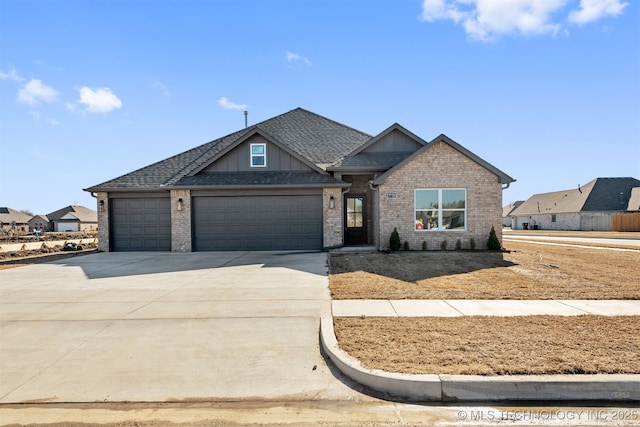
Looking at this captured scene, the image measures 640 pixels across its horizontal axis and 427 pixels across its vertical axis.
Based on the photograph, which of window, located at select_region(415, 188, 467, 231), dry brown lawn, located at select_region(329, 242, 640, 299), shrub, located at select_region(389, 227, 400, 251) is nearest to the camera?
dry brown lawn, located at select_region(329, 242, 640, 299)

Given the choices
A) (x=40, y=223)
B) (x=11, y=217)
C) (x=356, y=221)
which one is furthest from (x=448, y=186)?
(x=11, y=217)

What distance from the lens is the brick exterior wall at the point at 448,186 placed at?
12.9m

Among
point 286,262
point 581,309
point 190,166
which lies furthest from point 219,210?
point 581,309

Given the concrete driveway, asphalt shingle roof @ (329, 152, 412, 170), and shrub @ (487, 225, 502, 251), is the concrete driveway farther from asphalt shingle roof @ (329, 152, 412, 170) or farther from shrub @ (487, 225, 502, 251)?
shrub @ (487, 225, 502, 251)

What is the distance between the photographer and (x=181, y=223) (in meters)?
14.4

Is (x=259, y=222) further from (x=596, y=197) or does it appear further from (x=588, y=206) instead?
(x=596, y=197)

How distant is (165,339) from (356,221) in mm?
11972

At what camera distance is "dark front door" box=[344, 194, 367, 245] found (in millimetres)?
15750

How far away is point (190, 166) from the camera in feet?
54.1

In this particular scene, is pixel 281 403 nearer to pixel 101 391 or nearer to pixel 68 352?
pixel 101 391

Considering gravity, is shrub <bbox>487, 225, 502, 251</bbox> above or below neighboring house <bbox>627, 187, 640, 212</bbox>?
below

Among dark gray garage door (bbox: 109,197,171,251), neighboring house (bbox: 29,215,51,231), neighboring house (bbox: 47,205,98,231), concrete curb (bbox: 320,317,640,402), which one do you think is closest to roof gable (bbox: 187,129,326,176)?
dark gray garage door (bbox: 109,197,171,251)

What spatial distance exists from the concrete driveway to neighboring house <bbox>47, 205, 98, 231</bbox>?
216 feet

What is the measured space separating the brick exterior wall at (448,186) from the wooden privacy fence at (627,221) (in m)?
30.9
